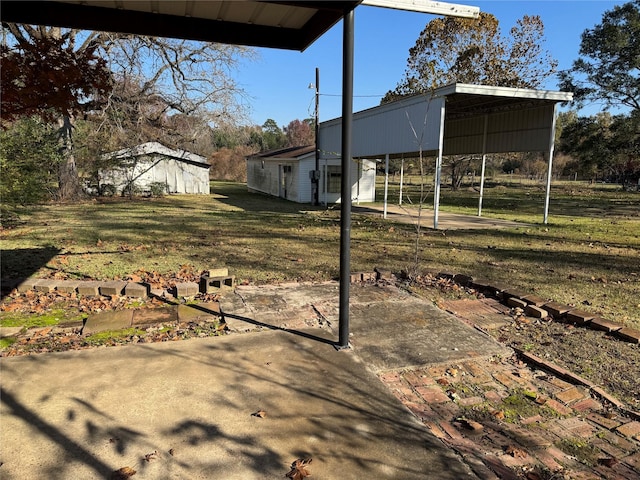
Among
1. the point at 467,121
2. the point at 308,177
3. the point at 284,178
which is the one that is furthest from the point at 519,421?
the point at 284,178

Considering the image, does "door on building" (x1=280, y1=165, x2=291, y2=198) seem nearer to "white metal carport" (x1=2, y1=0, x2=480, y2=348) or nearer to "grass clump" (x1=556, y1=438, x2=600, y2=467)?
"white metal carport" (x1=2, y1=0, x2=480, y2=348)

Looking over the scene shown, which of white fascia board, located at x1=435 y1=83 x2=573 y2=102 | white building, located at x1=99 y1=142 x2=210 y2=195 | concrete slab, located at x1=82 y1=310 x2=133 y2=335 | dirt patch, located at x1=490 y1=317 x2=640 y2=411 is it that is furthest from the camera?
white building, located at x1=99 y1=142 x2=210 y2=195

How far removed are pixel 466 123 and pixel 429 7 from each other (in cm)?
1604

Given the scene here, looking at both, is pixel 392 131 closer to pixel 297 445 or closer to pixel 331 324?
pixel 331 324

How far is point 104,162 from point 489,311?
21555mm

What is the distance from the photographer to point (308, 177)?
21.5 metres

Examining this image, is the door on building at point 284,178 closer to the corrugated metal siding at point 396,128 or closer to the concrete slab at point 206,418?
the corrugated metal siding at point 396,128

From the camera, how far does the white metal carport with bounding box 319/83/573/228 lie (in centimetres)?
1140

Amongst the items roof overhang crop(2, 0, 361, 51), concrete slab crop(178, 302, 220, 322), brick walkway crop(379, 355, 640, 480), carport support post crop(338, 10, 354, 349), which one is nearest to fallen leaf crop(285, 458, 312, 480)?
brick walkway crop(379, 355, 640, 480)

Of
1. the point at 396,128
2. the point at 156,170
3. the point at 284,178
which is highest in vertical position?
the point at 396,128

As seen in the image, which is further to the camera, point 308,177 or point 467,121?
point 308,177

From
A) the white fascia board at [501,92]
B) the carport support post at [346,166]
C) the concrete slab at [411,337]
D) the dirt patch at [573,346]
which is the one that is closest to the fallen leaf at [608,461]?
the dirt patch at [573,346]

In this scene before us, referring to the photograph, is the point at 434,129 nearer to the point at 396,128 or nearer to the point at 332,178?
the point at 396,128

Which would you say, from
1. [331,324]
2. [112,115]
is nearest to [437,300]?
[331,324]
